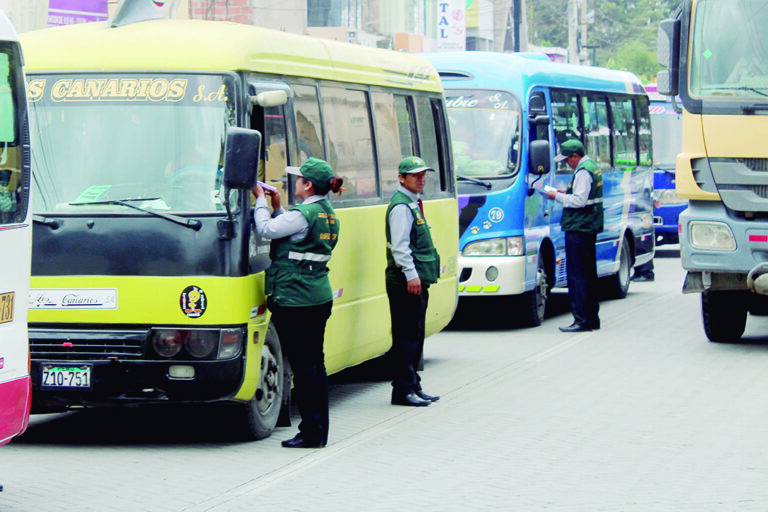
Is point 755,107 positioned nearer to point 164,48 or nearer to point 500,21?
point 164,48

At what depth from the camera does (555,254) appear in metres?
16.4

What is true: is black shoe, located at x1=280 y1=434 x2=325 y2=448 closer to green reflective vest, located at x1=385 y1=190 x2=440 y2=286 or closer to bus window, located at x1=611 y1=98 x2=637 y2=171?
green reflective vest, located at x1=385 y1=190 x2=440 y2=286

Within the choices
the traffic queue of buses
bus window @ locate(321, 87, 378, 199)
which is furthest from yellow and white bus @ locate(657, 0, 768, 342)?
the traffic queue of buses

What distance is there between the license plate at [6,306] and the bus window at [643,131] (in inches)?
567

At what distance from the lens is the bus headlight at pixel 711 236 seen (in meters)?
13.0

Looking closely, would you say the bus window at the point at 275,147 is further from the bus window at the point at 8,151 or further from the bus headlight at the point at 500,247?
the bus headlight at the point at 500,247

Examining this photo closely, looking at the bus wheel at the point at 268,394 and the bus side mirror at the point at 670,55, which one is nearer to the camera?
the bus wheel at the point at 268,394

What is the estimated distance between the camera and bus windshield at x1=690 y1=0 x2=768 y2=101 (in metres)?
13.0

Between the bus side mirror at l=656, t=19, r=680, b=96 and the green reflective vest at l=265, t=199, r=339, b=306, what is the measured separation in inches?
211

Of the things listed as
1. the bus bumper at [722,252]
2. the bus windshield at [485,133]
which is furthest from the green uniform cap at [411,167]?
the bus windshield at [485,133]

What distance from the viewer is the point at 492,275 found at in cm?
1512

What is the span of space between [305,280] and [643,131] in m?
12.6

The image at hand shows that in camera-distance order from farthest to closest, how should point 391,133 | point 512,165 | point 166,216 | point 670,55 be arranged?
point 512,165
point 670,55
point 391,133
point 166,216

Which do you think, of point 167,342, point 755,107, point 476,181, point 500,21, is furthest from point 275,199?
point 500,21
